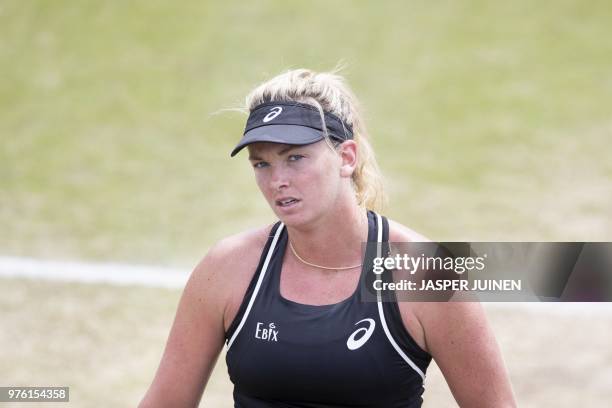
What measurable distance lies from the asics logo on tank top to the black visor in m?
0.58

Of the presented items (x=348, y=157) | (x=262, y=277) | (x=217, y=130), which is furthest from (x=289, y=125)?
(x=217, y=130)

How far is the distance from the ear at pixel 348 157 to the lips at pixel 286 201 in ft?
0.69

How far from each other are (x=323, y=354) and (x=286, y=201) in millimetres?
509

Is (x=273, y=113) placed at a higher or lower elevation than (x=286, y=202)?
higher

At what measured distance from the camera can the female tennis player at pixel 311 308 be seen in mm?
3047

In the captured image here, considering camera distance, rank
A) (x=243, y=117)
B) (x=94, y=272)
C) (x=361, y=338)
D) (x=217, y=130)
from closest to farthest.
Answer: (x=361, y=338), (x=94, y=272), (x=217, y=130), (x=243, y=117)

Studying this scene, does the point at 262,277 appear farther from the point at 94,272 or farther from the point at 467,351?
the point at 94,272

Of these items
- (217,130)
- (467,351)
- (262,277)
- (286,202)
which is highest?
(217,130)

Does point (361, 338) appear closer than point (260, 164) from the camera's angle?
Yes

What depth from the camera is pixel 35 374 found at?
18.7 feet

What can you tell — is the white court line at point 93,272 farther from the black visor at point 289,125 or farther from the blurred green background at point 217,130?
the black visor at point 289,125

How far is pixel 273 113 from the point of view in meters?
3.16

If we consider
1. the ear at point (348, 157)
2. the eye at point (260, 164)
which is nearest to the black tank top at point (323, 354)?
the ear at point (348, 157)

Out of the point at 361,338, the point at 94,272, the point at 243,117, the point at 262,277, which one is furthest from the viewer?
the point at 243,117
